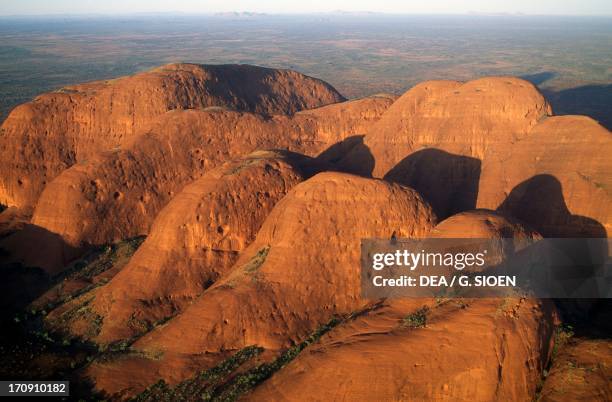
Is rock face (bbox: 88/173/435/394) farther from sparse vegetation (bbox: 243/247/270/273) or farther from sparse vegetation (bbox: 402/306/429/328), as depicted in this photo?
sparse vegetation (bbox: 402/306/429/328)

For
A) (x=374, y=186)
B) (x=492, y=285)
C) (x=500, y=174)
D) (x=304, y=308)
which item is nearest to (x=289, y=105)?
(x=500, y=174)

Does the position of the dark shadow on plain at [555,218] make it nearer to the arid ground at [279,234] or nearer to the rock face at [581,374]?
the arid ground at [279,234]

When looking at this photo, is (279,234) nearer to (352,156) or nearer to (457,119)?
(352,156)

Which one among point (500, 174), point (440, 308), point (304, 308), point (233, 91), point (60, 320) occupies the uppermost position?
point (233, 91)

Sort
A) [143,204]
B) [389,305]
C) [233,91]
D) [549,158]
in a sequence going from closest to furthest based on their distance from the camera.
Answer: [389,305] → [549,158] → [143,204] → [233,91]

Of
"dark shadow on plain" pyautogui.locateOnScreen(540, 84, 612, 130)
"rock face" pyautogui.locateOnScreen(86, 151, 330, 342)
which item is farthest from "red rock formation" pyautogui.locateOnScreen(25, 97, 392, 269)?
"dark shadow on plain" pyautogui.locateOnScreen(540, 84, 612, 130)

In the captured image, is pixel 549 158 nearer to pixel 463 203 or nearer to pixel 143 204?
pixel 463 203

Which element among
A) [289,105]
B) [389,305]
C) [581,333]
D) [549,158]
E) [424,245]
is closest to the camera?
[581,333]
